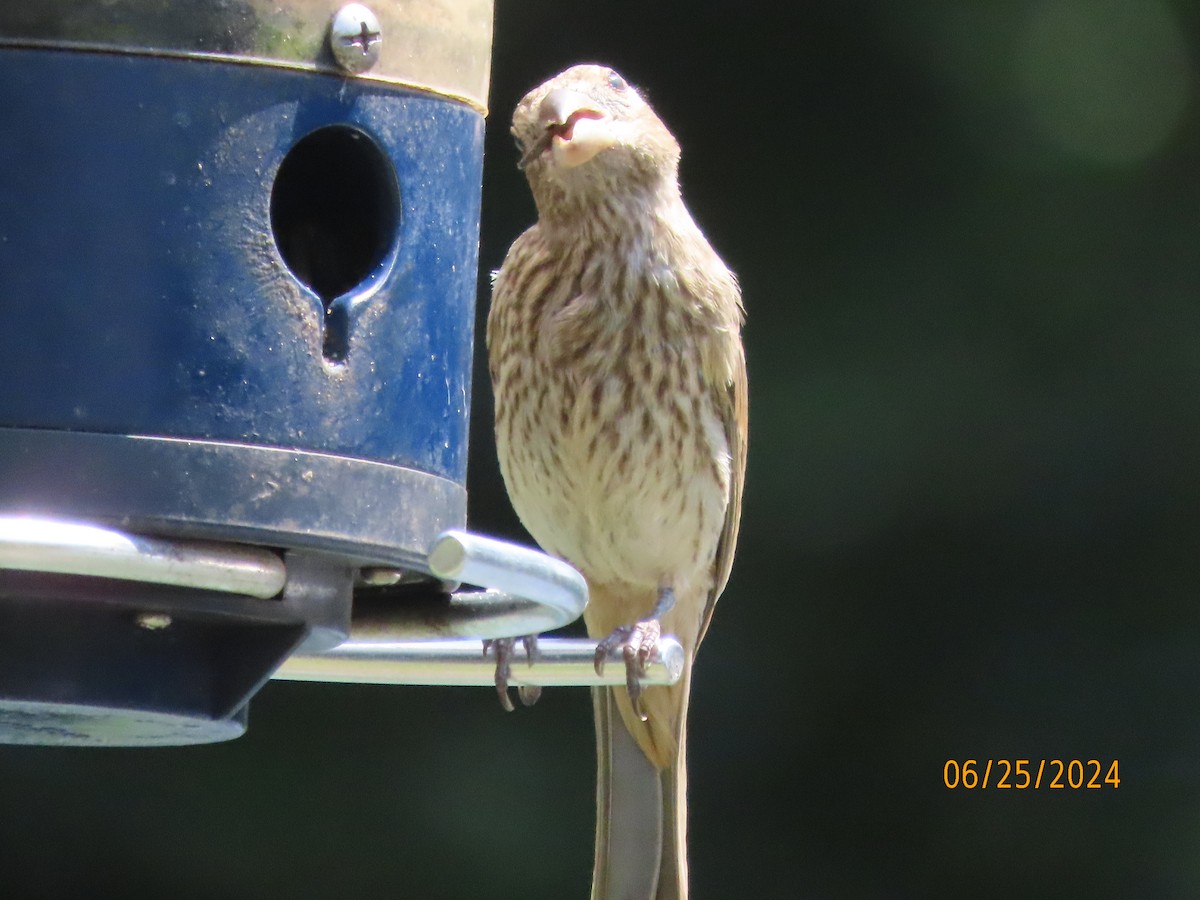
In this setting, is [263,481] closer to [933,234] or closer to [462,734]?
[462,734]

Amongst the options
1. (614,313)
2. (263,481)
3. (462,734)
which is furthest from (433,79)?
(462,734)

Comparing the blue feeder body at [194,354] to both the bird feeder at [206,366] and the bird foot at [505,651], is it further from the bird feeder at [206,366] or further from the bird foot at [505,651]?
the bird foot at [505,651]

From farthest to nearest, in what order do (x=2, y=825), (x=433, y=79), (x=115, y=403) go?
(x=2, y=825), (x=433, y=79), (x=115, y=403)

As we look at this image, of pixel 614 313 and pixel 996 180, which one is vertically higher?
pixel 996 180

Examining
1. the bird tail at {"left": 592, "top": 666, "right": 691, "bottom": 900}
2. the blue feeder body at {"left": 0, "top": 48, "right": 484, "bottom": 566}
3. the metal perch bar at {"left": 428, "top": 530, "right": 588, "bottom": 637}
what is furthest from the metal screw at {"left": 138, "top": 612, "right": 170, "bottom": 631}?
the bird tail at {"left": 592, "top": 666, "right": 691, "bottom": 900}

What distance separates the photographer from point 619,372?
153 inches

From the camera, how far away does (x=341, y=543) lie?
2494 millimetres

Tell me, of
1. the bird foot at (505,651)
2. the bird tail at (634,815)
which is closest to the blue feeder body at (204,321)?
the bird foot at (505,651)

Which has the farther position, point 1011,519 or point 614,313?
point 1011,519

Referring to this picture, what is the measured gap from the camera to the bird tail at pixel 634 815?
4141 mm

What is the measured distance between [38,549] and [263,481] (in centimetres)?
47

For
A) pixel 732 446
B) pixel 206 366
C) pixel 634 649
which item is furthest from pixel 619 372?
pixel 206 366

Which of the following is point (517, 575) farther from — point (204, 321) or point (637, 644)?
point (637, 644)

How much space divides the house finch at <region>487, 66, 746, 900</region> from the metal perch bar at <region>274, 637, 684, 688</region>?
863 millimetres
